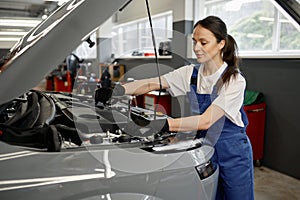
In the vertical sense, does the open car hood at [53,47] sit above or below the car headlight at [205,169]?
above

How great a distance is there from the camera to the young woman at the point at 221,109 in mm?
1367

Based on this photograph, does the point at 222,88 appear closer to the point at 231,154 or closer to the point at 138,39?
the point at 231,154

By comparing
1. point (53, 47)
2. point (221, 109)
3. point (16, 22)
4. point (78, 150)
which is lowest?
point (78, 150)

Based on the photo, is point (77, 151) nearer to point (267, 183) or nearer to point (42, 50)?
point (42, 50)

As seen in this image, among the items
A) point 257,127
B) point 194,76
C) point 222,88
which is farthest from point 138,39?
point 257,127

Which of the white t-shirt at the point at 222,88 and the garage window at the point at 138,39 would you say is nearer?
the white t-shirt at the point at 222,88

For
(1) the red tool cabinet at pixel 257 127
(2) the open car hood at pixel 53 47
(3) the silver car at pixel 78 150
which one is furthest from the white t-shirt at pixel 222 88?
(1) the red tool cabinet at pixel 257 127

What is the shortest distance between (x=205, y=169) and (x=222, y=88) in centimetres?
43

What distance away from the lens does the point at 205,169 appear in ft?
4.27

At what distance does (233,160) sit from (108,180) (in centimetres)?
73

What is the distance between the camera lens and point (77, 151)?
109cm

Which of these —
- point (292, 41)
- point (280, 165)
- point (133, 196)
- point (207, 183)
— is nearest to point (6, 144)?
point (133, 196)

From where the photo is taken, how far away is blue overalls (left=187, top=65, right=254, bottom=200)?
148cm

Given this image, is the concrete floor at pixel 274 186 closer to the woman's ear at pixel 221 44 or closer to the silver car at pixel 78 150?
the silver car at pixel 78 150
